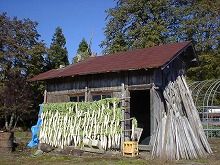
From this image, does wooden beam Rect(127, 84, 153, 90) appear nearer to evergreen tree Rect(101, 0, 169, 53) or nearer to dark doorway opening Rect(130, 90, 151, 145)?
dark doorway opening Rect(130, 90, 151, 145)

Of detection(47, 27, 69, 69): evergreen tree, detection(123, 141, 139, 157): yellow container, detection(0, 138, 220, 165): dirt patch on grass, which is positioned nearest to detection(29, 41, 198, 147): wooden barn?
detection(123, 141, 139, 157): yellow container

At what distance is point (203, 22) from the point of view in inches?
1214

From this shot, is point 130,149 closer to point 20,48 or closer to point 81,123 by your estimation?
point 81,123

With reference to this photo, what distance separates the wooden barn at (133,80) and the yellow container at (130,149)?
2.39ft

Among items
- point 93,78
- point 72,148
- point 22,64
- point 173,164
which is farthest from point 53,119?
point 22,64

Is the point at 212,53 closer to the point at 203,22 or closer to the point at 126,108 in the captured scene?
the point at 203,22

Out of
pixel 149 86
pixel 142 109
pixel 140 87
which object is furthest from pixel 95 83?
pixel 142 109

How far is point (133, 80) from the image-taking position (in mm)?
14133

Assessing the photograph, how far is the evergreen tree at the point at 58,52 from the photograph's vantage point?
36.4m

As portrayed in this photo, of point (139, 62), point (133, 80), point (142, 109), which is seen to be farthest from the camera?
point (142, 109)

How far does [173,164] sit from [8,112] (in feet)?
70.4

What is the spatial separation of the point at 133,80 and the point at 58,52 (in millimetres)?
25405

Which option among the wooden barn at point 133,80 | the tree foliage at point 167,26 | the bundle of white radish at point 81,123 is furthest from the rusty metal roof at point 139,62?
the tree foliage at point 167,26

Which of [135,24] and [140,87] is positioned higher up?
[135,24]
